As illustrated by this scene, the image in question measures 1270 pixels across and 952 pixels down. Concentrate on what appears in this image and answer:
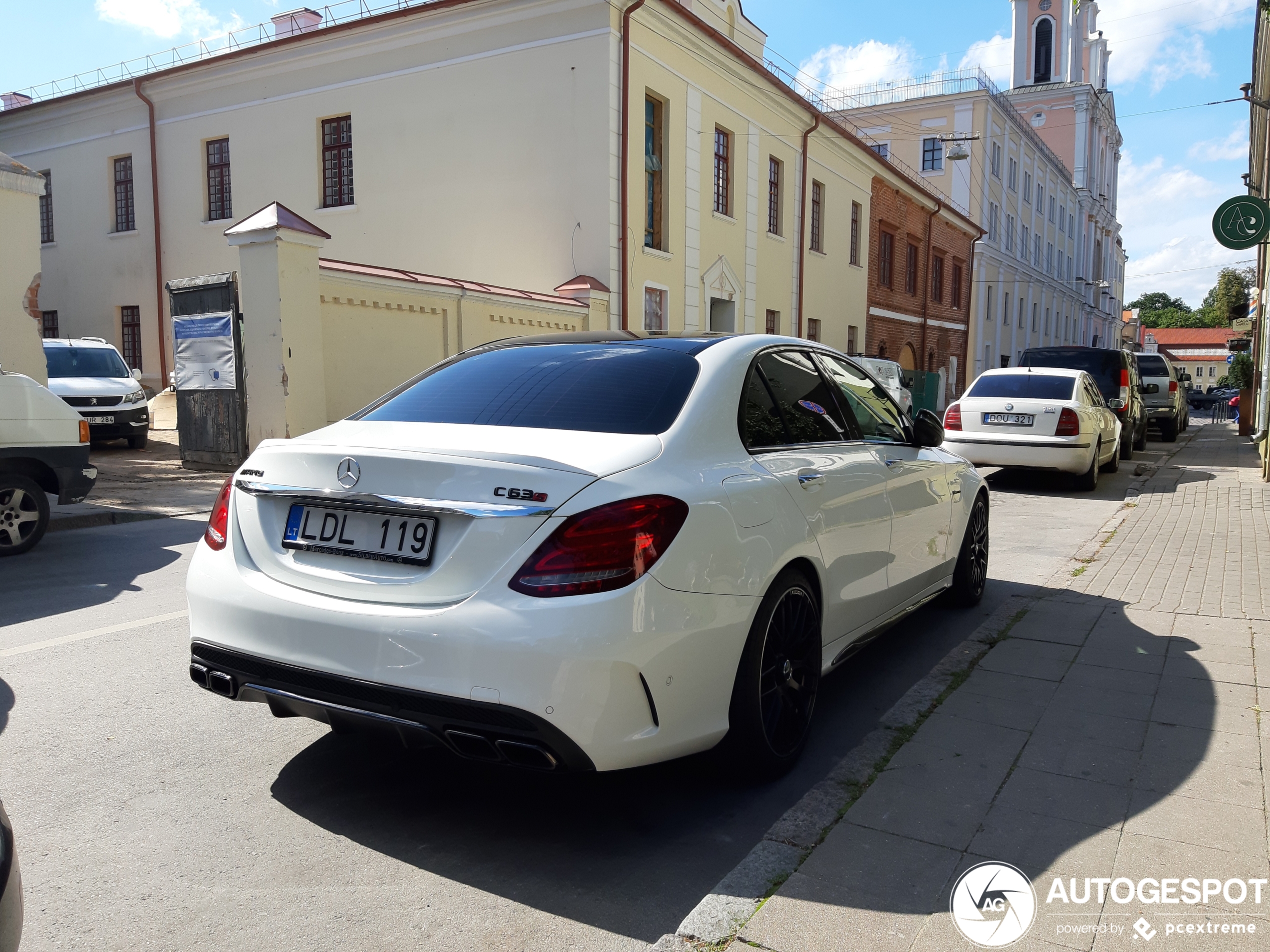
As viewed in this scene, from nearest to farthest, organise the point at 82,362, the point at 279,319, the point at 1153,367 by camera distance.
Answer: the point at 279,319 < the point at 82,362 < the point at 1153,367

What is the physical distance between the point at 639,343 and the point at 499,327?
1296 cm

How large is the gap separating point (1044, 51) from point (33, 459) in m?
63.7

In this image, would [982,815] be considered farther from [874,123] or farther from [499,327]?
[874,123]

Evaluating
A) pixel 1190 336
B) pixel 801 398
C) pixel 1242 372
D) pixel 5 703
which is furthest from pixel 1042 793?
pixel 1190 336

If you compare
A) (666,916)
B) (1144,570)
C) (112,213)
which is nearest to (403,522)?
(666,916)

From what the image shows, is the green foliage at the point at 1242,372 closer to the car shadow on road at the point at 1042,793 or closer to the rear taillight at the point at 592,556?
the car shadow on road at the point at 1042,793

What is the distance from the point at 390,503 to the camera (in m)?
2.84

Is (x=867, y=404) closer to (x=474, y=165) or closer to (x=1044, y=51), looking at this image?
(x=474, y=165)

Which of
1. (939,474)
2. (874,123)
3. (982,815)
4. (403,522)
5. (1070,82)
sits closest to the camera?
(403,522)

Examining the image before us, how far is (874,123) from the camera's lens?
145 feet

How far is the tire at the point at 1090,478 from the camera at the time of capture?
40.1 ft

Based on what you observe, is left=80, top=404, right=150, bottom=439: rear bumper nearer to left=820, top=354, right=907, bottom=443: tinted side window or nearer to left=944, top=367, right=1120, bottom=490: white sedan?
left=944, top=367, right=1120, bottom=490: white sedan

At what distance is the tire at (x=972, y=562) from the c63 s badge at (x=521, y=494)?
361cm

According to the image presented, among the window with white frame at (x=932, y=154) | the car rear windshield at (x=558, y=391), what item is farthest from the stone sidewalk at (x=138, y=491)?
the window with white frame at (x=932, y=154)
